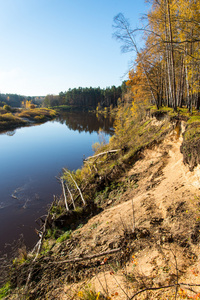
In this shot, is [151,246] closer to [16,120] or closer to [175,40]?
[175,40]

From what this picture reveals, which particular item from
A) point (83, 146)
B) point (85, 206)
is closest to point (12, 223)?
point (85, 206)

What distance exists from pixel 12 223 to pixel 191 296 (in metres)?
12.1

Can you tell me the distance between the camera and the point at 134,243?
→ 4363 millimetres

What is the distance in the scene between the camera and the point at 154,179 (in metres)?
7.84

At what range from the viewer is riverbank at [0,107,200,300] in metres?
3.24

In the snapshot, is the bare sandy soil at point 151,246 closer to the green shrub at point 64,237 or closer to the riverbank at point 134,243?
the riverbank at point 134,243

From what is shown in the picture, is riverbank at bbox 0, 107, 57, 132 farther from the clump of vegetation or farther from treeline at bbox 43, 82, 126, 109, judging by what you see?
treeline at bbox 43, 82, 126, 109

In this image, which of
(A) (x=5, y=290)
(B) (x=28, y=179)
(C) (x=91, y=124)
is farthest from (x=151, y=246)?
(C) (x=91, y=124)

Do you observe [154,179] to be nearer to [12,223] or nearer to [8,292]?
[8,292]

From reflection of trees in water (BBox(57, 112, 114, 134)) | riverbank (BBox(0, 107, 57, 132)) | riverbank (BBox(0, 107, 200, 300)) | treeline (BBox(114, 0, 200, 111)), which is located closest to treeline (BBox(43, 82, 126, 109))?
reflection of trees in water (BBox(57, 112, 114, 134))

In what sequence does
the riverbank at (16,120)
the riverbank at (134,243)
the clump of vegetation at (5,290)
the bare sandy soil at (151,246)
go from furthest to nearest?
the riverbank at (16,120)
the clump of vegetation at (5,290)
the riverbank at (134,243)
the bare sandy soil at (151,246)

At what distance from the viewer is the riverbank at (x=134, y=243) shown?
3.24 metres

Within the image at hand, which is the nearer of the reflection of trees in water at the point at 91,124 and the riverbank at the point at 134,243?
the riverbank at the point at 134,243

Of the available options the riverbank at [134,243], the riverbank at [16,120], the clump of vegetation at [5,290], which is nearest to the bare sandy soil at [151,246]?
the riverbank at [134,243]
